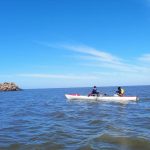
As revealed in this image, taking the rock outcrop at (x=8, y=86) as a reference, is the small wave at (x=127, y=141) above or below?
below

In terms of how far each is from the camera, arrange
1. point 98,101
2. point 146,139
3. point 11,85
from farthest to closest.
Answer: point 11,85 → point 98,101 → point 146,139

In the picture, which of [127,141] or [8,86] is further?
[8,86]

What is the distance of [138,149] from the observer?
15109 mm

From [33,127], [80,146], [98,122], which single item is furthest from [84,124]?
[80,146]

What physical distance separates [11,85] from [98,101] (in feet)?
490

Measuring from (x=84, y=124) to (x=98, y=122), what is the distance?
67.6 inches

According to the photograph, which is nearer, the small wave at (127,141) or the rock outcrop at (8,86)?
the small wave at (127,141)

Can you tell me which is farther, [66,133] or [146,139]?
[66,133]

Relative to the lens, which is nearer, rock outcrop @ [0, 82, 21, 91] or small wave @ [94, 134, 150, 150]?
small wave @ [94, 134, 150, 150]

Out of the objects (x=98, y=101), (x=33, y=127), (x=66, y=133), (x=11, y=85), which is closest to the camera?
(x=66, y=133)

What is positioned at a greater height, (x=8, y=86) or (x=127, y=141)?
(x=8, y=86)

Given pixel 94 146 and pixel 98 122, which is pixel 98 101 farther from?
pixel 94 146

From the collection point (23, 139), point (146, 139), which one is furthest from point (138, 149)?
point (23, 139)

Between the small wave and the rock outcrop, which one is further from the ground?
the rock outcrop
